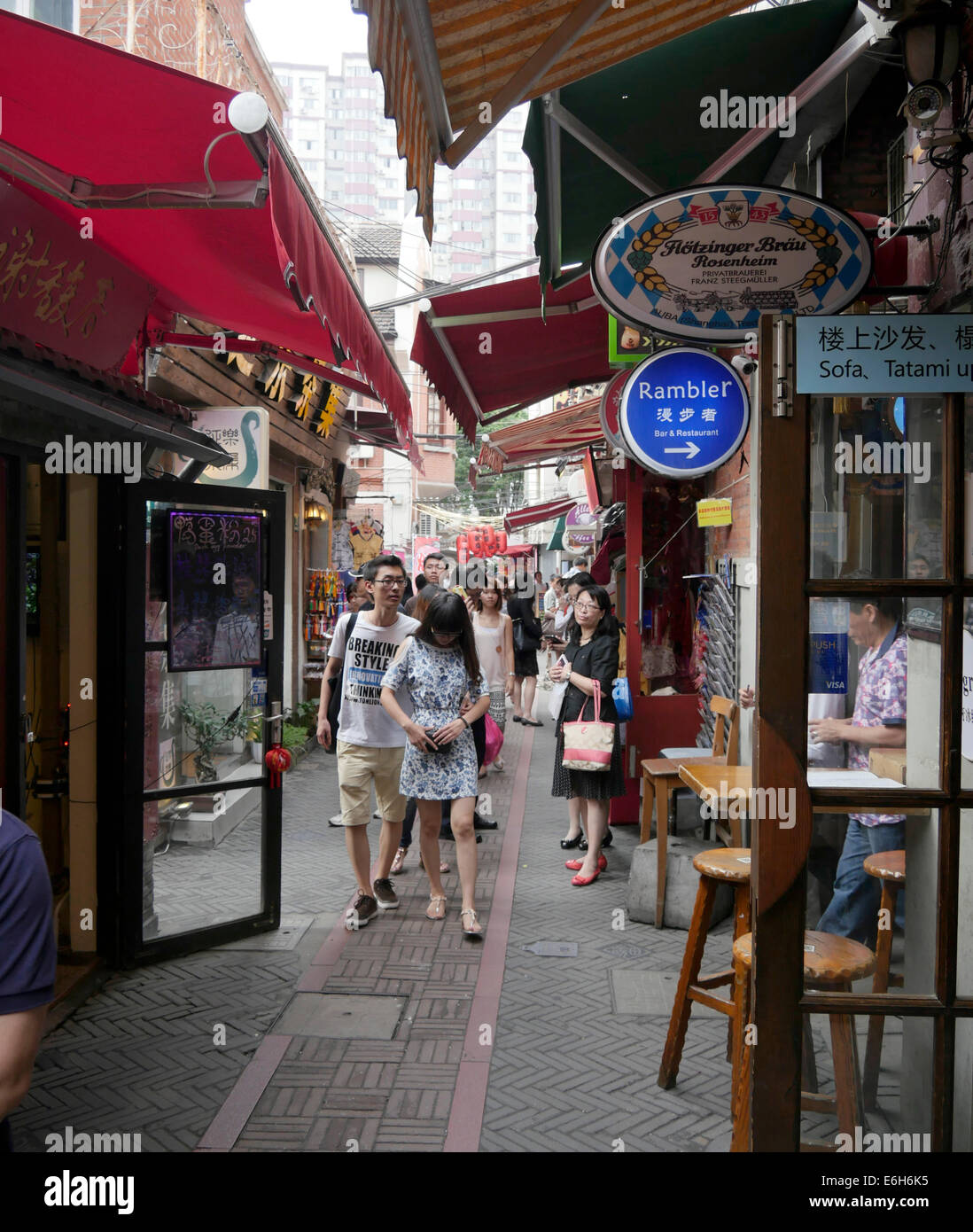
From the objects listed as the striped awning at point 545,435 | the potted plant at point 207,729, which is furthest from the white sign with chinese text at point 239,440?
the striped awning at point 545,435

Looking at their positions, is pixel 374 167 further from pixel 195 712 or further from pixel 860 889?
pixel 860 889

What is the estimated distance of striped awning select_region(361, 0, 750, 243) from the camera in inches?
100

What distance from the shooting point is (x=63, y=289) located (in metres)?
4.57

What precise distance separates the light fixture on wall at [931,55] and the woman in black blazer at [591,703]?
4337 mm

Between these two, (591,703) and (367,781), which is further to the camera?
(591,703)

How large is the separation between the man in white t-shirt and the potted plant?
627 mm

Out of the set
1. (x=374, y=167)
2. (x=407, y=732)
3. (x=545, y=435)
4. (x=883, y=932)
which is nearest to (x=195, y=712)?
(x=407, y=732)

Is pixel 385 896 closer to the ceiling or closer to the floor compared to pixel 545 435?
closer to the floor

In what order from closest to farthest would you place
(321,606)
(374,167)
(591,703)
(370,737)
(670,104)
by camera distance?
1. (670,104)
2. (370,737)
3. (591,703)
4. (321,606)
5. (374,167)

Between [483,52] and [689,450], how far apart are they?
3.23 metres

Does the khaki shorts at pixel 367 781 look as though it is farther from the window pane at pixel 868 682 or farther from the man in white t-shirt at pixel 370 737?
the window pane at pixel 868 682

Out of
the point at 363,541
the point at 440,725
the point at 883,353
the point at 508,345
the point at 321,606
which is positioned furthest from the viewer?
the point at 363,541

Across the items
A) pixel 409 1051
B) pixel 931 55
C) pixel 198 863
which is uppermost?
pixel 931 55
